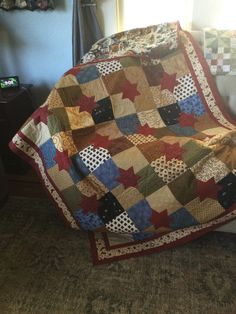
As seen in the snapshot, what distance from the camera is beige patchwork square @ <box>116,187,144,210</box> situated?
4.50ft

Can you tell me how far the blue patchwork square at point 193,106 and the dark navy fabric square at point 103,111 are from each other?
1.45 ft

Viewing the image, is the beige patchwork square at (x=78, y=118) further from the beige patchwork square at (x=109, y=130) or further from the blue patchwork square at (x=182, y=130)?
the blue patchwork square at (x=182, y=130)

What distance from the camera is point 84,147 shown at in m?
1.46

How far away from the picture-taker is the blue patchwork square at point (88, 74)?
1.68 metres

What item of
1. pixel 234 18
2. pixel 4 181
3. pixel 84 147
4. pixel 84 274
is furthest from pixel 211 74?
pixel 4 181

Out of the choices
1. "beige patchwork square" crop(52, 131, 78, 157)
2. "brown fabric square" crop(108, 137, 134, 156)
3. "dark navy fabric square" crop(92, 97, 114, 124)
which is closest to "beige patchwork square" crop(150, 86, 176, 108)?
"dark navy fabric square" crop(92, 97, 114, 124)

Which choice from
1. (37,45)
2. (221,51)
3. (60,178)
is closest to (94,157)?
(60,178)

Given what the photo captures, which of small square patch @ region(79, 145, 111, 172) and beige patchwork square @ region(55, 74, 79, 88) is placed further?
beige patchwork square @ region(55, 74, 79, 88)

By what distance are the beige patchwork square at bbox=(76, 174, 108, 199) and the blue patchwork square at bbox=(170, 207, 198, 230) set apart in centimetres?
35

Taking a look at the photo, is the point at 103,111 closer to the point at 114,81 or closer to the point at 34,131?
the point at 114,81

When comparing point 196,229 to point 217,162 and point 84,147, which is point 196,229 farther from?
point 84,147

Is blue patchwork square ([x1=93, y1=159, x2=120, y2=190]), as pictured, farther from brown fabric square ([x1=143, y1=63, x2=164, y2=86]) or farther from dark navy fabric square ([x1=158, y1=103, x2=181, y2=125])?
brown fabric square ([x1=143, y1=63, x2=164, y2=86])

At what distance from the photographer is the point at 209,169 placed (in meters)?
1.33

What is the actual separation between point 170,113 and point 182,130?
0.15 metres
